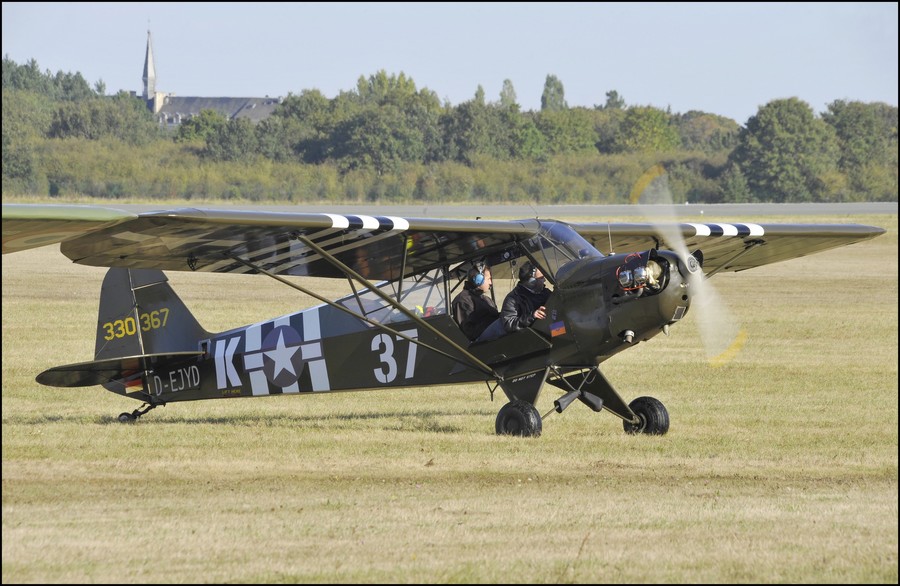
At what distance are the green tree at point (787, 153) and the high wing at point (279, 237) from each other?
48.9 meters

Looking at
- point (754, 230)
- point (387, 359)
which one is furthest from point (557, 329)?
point (754, 230)

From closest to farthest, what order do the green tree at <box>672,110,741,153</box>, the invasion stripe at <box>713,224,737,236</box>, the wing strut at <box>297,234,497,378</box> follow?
Result: 1. the wing strut at <box>297,234,497,378</box>
2. the invasion stripe at <box>713,224,737,236</box>
3. the green tree at <box>672,110,741,153</box>

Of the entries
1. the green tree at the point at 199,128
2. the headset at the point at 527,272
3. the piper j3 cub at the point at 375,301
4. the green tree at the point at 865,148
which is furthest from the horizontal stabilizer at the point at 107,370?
the green tree at the point at 199,128

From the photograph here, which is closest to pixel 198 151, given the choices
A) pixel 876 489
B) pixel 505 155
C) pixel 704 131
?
pixel 505 155

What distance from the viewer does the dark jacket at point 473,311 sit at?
11922 millimetres

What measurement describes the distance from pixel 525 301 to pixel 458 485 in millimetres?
2729

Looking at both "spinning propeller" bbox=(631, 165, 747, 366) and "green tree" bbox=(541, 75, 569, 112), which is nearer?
"spinning propeller" bbox=(631, 165, 747, 366)

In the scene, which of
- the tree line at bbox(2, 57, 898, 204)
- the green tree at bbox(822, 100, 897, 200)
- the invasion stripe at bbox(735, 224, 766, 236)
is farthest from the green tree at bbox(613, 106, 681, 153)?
the invasion stripe at bbox(735, 224, 766, 236)

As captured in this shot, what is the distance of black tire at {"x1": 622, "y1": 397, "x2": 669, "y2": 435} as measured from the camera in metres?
11.7

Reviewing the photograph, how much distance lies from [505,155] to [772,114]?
15.4 meters

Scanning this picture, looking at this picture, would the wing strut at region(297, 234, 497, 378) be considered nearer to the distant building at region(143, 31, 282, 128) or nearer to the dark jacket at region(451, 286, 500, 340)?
the dark jacket at region(451, 286, 500, 340)

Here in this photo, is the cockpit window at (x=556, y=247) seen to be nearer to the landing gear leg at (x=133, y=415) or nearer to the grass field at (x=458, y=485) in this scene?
the grass field at (x=458, y=485)

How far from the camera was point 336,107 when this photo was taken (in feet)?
249

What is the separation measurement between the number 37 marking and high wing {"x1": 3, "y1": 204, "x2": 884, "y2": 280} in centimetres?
68
